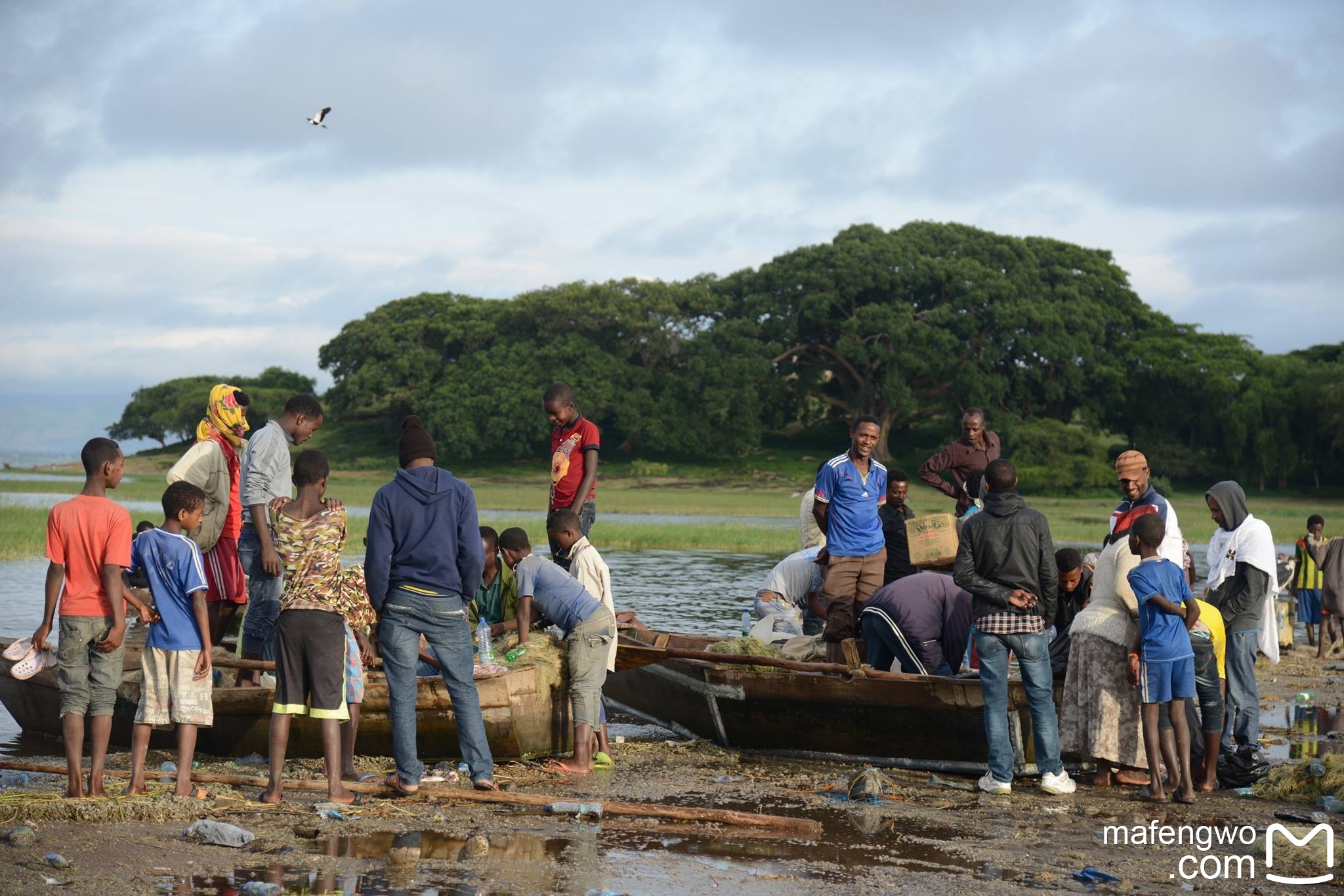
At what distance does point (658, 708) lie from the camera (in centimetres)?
1096

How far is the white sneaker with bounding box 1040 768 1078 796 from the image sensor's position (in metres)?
8.16

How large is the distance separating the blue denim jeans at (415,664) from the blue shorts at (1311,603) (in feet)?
41.3

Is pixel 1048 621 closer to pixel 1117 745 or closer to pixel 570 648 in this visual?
pixel 1117 745

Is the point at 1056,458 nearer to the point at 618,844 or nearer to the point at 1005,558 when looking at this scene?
the point at 1005,558

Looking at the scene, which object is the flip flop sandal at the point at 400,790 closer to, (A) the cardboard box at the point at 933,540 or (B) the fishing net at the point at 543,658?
(B) the fishing net at the point at 543,658

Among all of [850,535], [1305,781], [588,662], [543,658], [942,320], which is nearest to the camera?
[1305,781]

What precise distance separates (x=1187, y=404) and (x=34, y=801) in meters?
53.7

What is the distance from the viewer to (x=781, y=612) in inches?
452

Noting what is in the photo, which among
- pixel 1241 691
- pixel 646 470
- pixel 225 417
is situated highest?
pixel 225 417

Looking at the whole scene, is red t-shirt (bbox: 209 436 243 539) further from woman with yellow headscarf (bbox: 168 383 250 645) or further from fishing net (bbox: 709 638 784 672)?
fishing net (bbox: 709 638 784 672)

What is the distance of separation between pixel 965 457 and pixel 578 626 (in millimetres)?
4295

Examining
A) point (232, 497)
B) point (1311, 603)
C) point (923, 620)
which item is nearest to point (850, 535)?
point (923, 620)

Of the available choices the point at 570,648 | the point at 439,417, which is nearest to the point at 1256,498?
the point at 439,417

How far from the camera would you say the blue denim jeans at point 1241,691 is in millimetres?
9094
